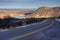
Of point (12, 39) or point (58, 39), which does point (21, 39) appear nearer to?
point (12, 39)

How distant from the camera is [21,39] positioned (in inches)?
547

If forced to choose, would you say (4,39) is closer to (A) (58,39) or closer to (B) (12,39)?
(B) (12,39)

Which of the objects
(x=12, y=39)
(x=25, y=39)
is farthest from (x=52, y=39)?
(x=12, y=39)

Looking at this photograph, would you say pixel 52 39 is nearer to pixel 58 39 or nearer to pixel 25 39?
pixel 58 39

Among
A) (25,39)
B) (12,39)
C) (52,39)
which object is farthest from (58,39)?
(12,39)

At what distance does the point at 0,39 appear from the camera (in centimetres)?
1346

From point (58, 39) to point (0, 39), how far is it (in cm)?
360

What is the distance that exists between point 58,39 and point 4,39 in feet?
11.1

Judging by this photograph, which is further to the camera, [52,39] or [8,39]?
[52,39]

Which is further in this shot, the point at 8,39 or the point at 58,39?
the point at 58,39

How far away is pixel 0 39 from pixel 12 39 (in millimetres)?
680

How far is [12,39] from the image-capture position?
1341cm

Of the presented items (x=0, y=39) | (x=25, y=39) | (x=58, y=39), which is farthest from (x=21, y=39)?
(x=58, y=39)

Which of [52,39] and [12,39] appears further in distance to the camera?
[52,39]
